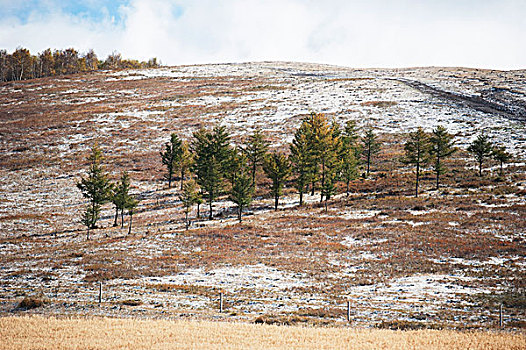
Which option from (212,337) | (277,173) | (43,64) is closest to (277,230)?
(277,173)

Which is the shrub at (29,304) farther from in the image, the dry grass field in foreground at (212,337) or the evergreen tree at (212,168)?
the evergreen tree at (212,168)

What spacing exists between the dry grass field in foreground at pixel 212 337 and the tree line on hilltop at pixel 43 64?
174697mm

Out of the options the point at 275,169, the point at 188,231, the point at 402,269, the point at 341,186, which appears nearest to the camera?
the point at 402,269

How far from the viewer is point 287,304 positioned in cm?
2216

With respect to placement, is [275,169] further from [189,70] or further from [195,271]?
[189,70]

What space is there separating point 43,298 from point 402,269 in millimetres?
25666

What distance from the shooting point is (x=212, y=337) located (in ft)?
53.0

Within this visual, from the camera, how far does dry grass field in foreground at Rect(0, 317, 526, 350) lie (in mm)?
14898

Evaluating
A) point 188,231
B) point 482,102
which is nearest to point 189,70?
point 482,102

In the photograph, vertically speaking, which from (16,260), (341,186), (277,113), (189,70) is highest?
(189,70)

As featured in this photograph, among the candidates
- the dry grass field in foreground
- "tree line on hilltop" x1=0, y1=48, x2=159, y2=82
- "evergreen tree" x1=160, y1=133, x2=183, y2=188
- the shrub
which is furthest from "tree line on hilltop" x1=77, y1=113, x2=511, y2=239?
"tree line on hilltop" x1=0, y1=48, x2=159, y2=82

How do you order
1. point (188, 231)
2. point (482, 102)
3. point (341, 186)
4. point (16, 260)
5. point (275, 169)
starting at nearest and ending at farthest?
point (16, 260)
point (188, 231)
point (275, 169)
point (341, 186)
point (482, 102)

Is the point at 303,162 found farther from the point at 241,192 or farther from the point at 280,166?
the point at 241,192

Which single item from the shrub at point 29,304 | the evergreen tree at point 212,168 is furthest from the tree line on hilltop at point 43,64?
the shrub at point 29,304
